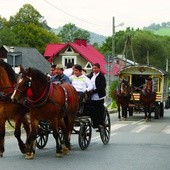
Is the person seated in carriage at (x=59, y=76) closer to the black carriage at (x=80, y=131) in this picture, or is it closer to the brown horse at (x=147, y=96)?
the black carriage at (x=80, y=131)

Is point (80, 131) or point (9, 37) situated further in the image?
point (9, 37)

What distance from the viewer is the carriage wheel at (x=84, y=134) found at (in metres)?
14.7

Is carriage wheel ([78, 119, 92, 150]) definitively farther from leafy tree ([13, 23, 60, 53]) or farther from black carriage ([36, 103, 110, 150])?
leafy tree ([13, 23, 60, 53])

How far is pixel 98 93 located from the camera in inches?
624

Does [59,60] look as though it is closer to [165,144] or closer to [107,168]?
[165,144]

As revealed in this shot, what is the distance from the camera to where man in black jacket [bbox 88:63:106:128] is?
15781mm

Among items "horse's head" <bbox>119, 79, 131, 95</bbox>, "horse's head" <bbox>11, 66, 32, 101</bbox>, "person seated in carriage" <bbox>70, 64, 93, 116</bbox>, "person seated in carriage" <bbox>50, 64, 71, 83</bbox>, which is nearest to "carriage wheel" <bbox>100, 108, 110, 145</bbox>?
"person seated in carriage" <bbox>70, 64, 93, 116</bbox>

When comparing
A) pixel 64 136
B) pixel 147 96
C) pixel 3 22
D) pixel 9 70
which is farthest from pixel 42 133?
pixel 3 22

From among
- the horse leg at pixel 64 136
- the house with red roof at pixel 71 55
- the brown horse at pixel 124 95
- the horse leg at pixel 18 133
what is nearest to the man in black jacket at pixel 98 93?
the horse leg at pixel 64 136

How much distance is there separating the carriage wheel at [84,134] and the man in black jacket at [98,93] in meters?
0.58

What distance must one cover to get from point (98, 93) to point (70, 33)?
13526cm

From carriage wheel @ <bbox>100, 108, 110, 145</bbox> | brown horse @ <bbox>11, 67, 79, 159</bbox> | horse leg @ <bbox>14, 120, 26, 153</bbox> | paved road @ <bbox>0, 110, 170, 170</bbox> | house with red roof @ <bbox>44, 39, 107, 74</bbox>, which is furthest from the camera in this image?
house with red roof @ <bbox>44, 39, 107, 74</bbox>

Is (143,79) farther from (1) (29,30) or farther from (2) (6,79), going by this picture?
(1) (29,30)

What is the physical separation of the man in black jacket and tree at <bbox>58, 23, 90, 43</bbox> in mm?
130359
